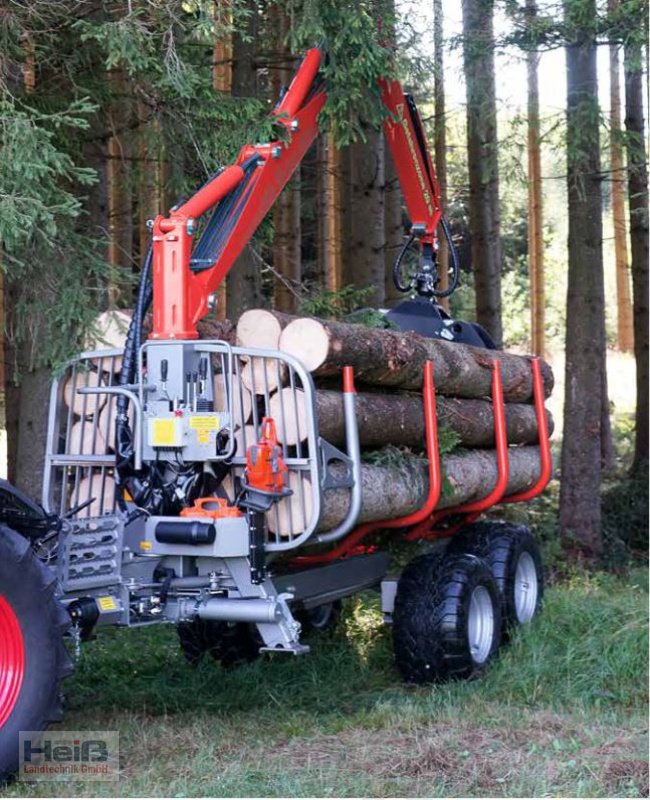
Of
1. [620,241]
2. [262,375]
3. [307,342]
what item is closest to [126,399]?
[262,375]

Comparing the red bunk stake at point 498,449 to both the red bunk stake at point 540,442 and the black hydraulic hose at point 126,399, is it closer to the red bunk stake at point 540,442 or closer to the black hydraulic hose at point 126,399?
the red bunk stake at point 540,442

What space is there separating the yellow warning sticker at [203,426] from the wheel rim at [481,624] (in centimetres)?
262

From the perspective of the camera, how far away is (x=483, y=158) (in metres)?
16.1

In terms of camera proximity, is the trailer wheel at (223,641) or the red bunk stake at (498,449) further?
the red bunk stake at (498,449)

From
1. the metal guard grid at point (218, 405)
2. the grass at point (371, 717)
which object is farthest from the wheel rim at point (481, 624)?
the metal guard grid at point (218, 405)

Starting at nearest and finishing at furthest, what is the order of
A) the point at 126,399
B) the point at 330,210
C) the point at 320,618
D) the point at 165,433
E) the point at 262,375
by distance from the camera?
the point at 165,433 → the point at 262,375 → the point at 126,399 → the point at 320,618 → the point at 330,210

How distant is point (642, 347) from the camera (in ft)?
57.8

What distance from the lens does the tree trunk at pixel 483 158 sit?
13117 millimetres

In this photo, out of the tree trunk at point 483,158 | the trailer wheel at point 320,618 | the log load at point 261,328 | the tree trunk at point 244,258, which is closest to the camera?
the log load at point 261,328

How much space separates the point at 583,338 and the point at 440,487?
654 centimetres

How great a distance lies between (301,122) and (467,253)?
73.5ft

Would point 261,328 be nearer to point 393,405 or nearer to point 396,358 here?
point 396,358

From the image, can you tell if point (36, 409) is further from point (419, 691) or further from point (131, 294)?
point (419, 691)

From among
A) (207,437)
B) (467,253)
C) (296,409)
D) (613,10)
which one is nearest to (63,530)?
(207,437)
